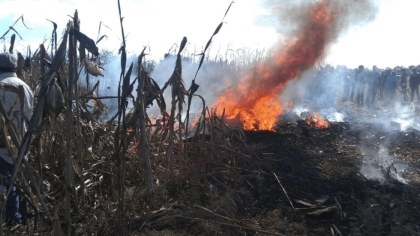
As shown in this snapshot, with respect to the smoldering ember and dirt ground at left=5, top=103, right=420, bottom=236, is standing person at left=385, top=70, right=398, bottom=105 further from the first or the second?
dirt ground at left=5, top=103, right=420, bottom=236

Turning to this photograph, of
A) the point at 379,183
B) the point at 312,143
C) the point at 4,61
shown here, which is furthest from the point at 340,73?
the point at 4,61

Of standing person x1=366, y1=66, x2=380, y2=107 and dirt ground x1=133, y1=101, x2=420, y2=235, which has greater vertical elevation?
standing person x1=366, y1=66, x2=380, y2=107

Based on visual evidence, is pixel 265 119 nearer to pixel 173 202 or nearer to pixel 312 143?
pixel 312 143

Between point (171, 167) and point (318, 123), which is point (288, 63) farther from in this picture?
point (171, 167)

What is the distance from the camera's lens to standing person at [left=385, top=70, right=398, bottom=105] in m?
18.6

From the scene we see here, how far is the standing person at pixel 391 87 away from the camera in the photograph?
61.2 feet

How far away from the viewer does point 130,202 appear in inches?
158

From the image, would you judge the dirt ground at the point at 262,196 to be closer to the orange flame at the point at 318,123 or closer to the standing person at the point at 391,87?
the orange flame at the point at 318,123

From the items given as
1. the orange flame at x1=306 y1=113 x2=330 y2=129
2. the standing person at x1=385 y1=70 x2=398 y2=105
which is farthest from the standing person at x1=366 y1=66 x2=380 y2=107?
the orange flame at x1=306 y1=113 x2=330 y2=129

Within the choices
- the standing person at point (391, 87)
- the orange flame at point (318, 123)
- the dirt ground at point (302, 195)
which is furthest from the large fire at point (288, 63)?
the standing person at point (391, 87)

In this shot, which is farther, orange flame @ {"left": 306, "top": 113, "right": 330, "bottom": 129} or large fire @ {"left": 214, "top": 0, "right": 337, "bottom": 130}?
large fire @ {"left": 214, "top": 0, "right": 337, "bottom": 130}

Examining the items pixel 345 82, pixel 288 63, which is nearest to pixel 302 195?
pixel 288 63

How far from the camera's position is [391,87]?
19.1 metres

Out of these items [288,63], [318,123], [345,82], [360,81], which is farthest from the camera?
[345,82]
